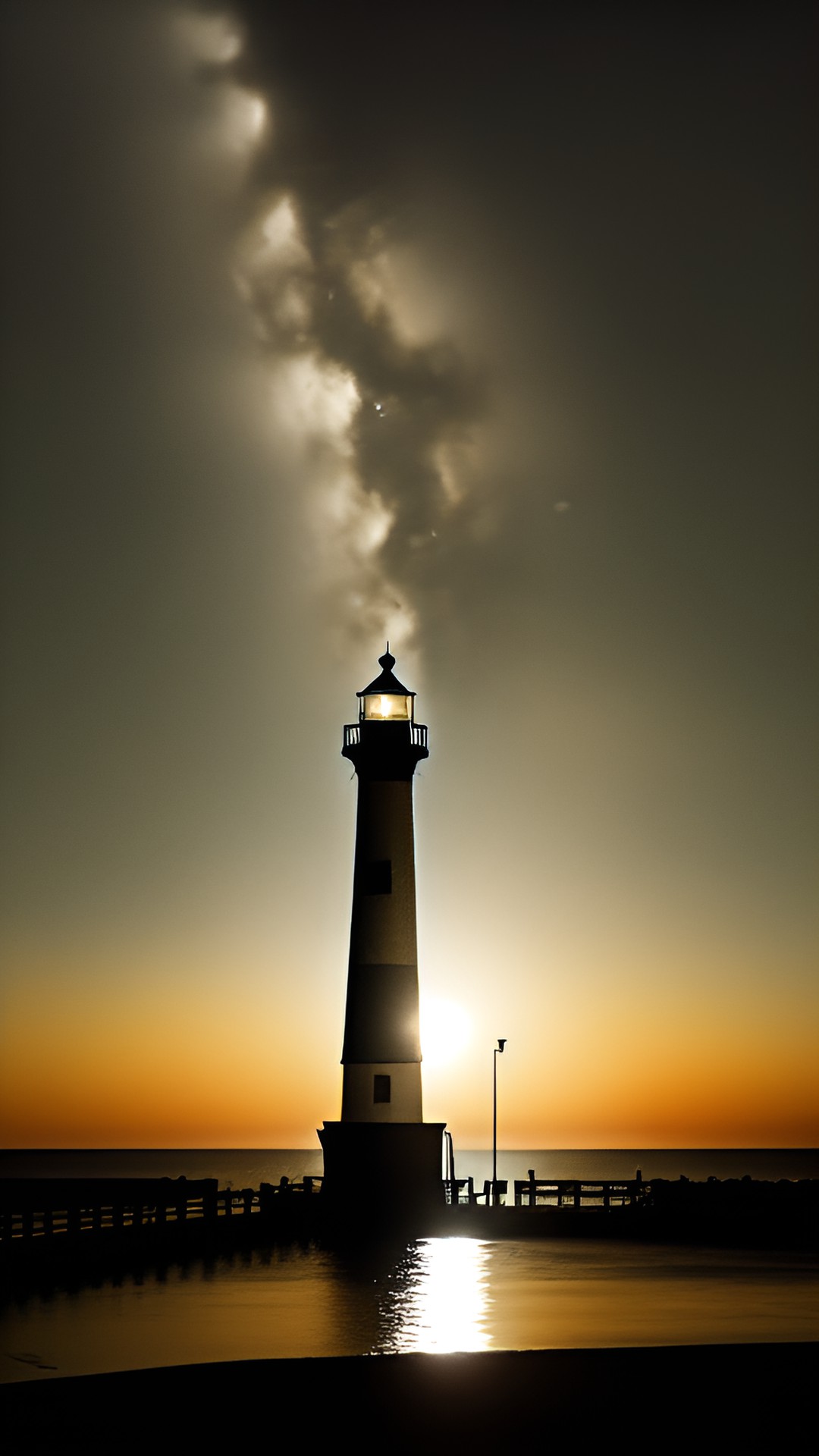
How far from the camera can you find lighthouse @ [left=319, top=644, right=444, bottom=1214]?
138 feet

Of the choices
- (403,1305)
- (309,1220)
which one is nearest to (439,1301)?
(403,1305)

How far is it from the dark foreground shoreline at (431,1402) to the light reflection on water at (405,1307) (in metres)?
9.46

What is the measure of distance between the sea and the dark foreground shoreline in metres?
9.01

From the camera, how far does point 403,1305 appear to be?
1224 inches

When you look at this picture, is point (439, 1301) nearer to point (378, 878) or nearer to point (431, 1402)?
point (378, 878)

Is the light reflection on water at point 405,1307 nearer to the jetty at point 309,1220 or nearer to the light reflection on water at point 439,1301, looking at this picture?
the light reflection on water at point 439,1301

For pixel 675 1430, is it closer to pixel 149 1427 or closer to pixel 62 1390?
pixel 149 1427

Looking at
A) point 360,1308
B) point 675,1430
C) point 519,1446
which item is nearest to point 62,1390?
point 519,1446

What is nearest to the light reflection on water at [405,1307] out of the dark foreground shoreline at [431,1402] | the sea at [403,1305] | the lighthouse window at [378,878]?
the sea at [403,1305]

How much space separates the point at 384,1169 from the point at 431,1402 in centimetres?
2807

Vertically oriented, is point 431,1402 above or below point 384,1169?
below

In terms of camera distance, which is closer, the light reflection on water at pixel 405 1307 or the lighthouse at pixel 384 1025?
the light reflection on water at pixel 405 1307

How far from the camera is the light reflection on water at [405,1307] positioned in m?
26.2

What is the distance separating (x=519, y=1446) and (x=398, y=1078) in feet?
93.6
